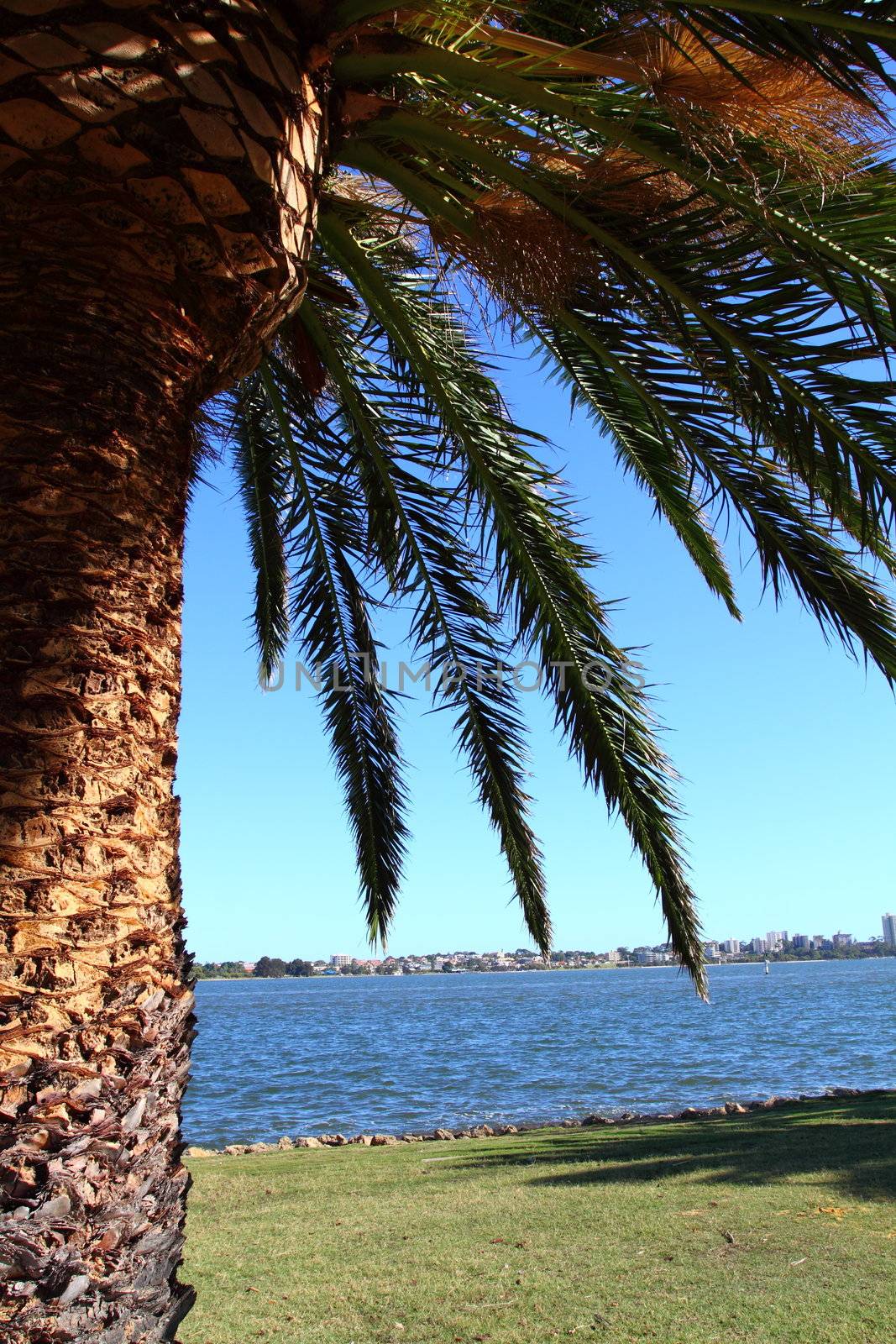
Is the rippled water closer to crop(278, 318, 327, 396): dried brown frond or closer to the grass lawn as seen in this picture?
the grass lawn

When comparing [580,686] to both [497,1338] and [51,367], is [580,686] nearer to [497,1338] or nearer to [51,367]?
[497,1338]

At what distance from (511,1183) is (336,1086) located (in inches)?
635

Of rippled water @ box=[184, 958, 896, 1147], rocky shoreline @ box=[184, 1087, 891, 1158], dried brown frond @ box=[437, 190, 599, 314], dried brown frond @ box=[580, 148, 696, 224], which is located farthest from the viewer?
rippled water @ box=[184, 958, 896, 1147]

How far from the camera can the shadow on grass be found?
693 cm

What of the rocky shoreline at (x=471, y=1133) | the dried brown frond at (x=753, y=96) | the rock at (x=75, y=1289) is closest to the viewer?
the rock at (x=75, y=1289)

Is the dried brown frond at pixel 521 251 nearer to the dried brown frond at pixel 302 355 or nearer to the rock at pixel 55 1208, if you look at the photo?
the dried brown frond at pixel 302 355

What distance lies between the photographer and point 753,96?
2.90m

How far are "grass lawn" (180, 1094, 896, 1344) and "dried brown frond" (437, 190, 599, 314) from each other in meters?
4.05

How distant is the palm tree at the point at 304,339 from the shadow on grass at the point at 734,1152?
3.69 metres

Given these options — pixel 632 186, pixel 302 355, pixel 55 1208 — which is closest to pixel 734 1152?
pixel 302 355

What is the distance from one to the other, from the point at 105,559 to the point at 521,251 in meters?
2.00

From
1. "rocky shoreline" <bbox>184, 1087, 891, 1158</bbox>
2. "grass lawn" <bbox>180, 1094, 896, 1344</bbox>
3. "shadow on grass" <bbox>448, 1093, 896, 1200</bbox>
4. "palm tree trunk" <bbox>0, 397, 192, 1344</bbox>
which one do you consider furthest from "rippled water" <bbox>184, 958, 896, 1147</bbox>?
"palm tree trunk" <bbox>0, 397, 192, 1344</bbox>

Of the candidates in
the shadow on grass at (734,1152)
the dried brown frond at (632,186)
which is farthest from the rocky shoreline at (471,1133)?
the dried brown frond at (632,186)

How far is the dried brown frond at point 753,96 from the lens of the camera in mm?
2902
